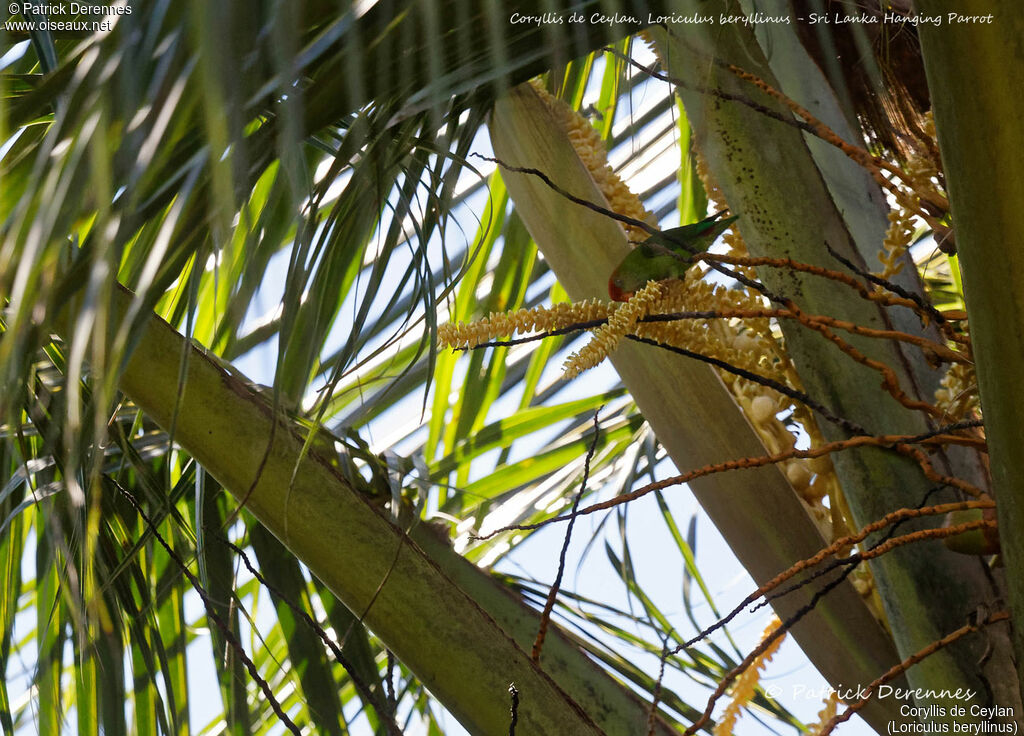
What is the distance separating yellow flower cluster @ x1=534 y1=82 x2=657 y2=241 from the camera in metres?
0.68

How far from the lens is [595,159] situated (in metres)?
0.69

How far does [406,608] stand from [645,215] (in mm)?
323

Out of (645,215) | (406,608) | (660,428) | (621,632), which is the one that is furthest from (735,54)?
(621,632)

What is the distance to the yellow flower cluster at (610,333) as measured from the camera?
0.43 metres

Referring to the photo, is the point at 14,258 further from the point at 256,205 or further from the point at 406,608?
the point at 256,205

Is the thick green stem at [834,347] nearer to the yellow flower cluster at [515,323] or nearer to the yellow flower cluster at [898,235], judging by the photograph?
the yellow flower cluster at [898,235]

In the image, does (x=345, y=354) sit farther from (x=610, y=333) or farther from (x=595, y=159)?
(x=595, y=159)

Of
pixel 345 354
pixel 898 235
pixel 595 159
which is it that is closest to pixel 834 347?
pixel 898 235

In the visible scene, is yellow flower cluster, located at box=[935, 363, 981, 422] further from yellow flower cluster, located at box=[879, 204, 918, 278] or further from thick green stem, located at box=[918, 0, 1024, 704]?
thick green stem, located at box=[918, 0, 1024, 704]

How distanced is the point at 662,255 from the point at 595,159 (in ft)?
0.68

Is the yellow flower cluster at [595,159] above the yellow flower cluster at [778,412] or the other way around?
above

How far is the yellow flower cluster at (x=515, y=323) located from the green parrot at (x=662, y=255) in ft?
0.13

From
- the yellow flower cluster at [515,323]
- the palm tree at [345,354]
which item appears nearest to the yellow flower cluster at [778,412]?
the palm tree at [345,354]

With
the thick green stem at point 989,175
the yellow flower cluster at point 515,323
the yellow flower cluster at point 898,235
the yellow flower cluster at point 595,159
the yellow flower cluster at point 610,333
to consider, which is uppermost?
the yellow flower cluster at point 595,159
